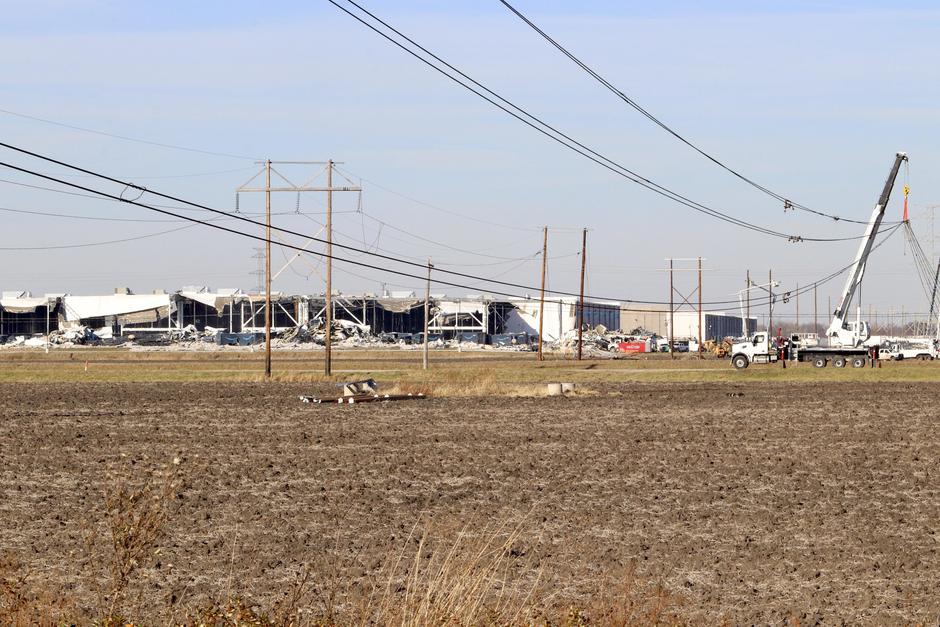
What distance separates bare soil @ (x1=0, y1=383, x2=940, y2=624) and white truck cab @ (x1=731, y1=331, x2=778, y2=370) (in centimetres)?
3847

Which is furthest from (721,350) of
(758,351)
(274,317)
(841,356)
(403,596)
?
(403,596)

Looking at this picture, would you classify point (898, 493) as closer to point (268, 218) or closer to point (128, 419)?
point (128, 419)

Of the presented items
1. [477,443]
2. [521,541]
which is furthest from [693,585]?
[477,443]

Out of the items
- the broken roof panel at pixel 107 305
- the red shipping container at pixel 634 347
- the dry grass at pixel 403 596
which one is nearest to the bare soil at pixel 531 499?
the dry grass at pixel 403 596

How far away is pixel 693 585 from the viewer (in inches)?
517

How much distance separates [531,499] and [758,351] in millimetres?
61453

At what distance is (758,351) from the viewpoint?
255ft

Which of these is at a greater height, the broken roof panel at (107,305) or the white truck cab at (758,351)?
the broken roof panel at (107,305)

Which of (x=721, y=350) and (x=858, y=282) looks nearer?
(x=858, y=282)

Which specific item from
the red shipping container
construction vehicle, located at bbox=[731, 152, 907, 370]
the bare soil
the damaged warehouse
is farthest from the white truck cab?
the damaged warehouse

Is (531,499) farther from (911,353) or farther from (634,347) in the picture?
(634,347)

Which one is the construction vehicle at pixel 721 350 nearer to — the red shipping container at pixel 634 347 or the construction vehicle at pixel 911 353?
the construction vehicle at pixel 911 353

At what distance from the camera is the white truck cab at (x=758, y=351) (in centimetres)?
7644

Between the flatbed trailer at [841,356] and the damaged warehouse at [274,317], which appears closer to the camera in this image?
the flatbed trailer at [841,356]
